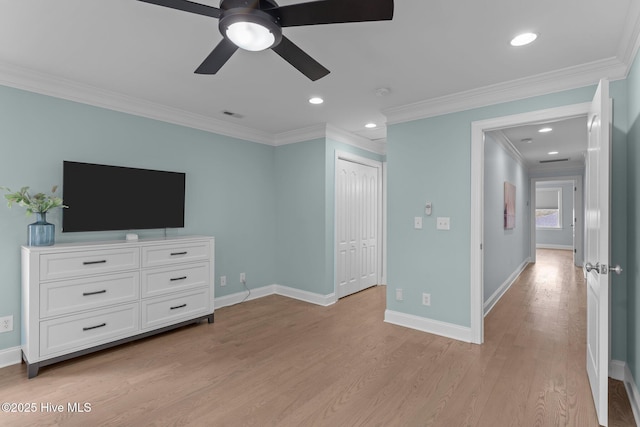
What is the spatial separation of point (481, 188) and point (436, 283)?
1051 millimetres

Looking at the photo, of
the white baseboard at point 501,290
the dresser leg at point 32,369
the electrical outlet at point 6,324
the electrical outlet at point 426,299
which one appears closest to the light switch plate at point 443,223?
the electrical outlet at point 426,299

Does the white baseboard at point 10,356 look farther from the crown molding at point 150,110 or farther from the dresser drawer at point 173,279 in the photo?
the crown molding at point 150,110

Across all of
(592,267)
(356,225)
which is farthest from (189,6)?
(356,225)

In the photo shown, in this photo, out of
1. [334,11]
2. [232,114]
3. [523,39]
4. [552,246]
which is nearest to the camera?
[334,11]

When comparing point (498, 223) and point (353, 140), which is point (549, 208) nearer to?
point (498, 223)

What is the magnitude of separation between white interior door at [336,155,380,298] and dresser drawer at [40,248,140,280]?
8.34ft

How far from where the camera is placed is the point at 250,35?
1501 millimetres

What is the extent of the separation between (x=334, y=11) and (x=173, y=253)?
9.08ft

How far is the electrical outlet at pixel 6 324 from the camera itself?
2.63 m

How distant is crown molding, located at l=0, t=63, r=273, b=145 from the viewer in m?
2.67

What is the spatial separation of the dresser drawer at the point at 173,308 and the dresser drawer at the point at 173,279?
0.25 ft

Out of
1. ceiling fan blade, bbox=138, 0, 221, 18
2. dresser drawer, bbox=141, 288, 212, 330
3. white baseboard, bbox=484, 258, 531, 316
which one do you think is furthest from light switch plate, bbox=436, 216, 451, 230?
ceiling fan blade, bbox=138, 0, 221, 18

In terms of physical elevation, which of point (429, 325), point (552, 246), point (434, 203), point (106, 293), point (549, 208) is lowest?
point (429, 325)

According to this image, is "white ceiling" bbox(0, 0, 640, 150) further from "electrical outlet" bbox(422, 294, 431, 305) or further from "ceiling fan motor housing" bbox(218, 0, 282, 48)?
"electrical outlet" bbox(422, 294, 431, 305)
